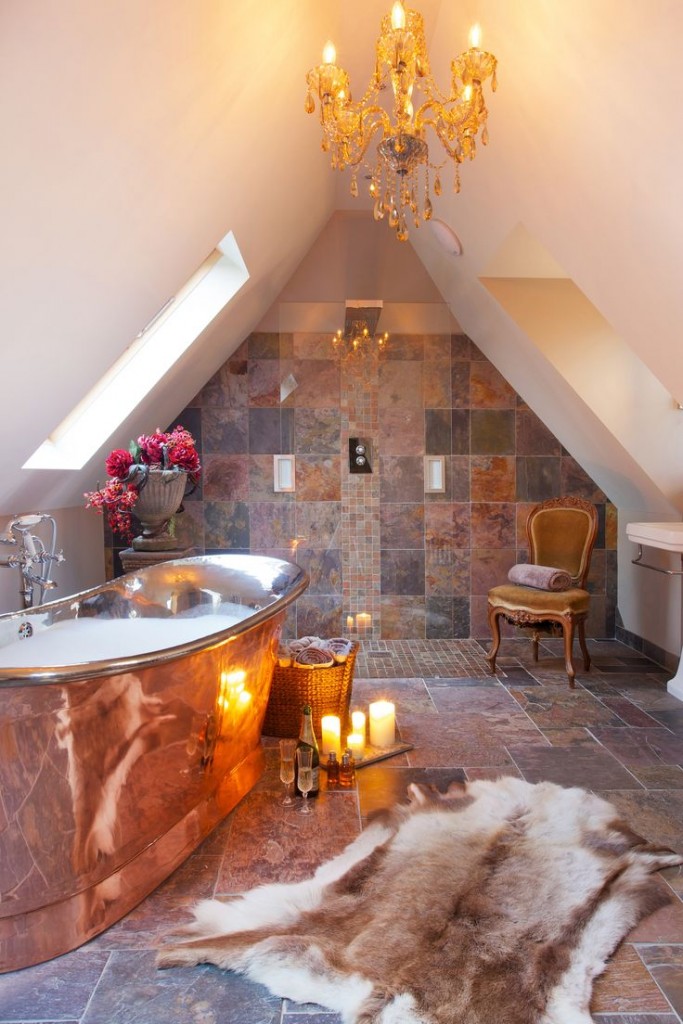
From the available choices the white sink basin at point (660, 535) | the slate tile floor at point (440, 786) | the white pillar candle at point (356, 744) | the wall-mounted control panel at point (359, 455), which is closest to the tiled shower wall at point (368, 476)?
the wall-mounted control panel at point (359, 455)

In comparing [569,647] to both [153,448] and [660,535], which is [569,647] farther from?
[153,448]

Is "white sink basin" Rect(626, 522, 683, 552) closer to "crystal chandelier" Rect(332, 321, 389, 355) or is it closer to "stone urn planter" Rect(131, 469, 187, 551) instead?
"crystal chandelier" Rect(332, 321, 389, 355)

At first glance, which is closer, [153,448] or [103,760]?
[103,760]

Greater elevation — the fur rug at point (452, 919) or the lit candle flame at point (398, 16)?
the lit candle flame at point (398, 16)

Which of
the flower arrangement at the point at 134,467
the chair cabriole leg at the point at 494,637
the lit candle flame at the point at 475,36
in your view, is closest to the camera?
the lit candle flame at the point at 475,36

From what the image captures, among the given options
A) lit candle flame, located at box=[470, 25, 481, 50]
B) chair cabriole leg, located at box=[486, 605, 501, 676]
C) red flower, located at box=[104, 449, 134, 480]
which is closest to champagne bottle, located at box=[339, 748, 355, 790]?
red flower, located at box=[104, 449, 134, 480]

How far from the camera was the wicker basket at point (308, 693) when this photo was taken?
3.00 meters

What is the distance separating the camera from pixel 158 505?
131 inches

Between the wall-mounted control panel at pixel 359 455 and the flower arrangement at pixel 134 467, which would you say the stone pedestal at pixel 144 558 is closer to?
the flower arrangement at pixel 134 467

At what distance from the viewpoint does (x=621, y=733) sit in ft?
10.2

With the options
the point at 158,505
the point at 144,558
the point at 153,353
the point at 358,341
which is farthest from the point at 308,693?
the point at 358,341

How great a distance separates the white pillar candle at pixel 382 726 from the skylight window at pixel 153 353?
1.91 m

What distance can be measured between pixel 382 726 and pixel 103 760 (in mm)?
1503

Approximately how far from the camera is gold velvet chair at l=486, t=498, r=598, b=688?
3.87m
